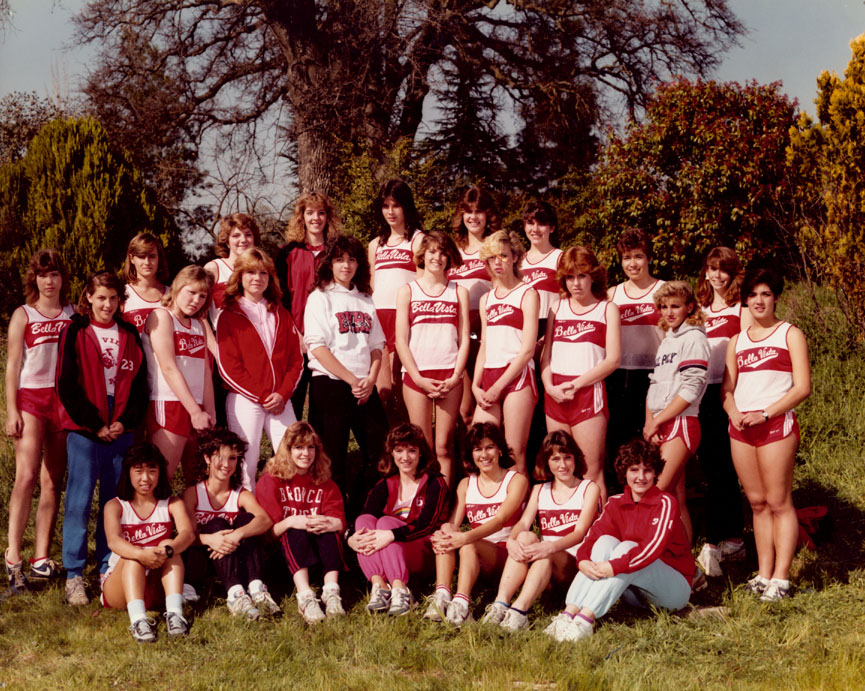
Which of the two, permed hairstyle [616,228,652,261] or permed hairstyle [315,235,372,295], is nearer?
permed hairstyle [315,235,372,295]

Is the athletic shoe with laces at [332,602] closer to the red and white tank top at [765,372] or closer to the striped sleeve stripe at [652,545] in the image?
the striped sleeve stripe at [652,545]

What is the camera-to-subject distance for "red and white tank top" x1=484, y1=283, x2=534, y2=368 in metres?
A: 5.36

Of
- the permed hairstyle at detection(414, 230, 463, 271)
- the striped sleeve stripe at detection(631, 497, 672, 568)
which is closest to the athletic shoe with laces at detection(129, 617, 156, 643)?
the striped sleeve stripe at detection(631, 497, 672, 568)

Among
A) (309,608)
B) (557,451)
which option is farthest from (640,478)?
(309,608)

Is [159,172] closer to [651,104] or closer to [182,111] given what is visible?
[182,111]

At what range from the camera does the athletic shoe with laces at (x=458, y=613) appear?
4.41 meters

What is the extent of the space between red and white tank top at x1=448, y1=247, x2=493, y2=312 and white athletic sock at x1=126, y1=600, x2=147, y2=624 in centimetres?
281

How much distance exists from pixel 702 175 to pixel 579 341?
607 centimetres

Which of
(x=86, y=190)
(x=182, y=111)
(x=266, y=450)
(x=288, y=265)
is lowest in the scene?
(x=266, y=450)

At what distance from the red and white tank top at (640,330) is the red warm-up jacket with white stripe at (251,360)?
214 centimetres

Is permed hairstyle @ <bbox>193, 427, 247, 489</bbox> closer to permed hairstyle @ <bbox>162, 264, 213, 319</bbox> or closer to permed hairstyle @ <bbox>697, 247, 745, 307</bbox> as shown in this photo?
permed hairstyle @ <bbox>162, 264, 213, 319</bbox>

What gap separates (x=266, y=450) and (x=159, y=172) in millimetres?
9365

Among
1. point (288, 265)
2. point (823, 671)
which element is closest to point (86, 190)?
point (288, 265)

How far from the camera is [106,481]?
5086 millimetres
